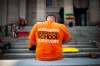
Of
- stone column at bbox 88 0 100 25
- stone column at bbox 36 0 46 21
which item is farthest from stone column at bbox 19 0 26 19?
stone column at bbox 88 0 100 25

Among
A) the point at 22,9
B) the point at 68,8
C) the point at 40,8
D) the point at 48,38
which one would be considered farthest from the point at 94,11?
the point at 48,38

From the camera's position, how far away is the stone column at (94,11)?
57.8 feet

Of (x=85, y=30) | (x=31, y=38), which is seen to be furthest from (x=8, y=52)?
(x=31, y=38)

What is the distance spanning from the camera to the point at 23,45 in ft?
31.6

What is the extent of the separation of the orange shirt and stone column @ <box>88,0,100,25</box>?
1559 cm

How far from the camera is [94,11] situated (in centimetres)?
1783

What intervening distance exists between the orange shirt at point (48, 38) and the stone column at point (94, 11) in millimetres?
15590

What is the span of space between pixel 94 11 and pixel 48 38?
16042 millimetres

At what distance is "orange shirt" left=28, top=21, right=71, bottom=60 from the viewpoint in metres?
2.16

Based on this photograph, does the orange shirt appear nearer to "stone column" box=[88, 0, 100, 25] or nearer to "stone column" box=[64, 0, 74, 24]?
"stone column" box=[64, 0, 74, 24]

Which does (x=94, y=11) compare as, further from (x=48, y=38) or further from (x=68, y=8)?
(x=48, y=38)

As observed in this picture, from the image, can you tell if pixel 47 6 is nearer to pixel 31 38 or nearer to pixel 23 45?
pixel 23 45

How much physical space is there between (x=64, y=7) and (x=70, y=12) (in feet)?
1.89

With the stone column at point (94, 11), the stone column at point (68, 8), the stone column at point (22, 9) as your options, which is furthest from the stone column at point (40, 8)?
the stone column at point (94, 11)
